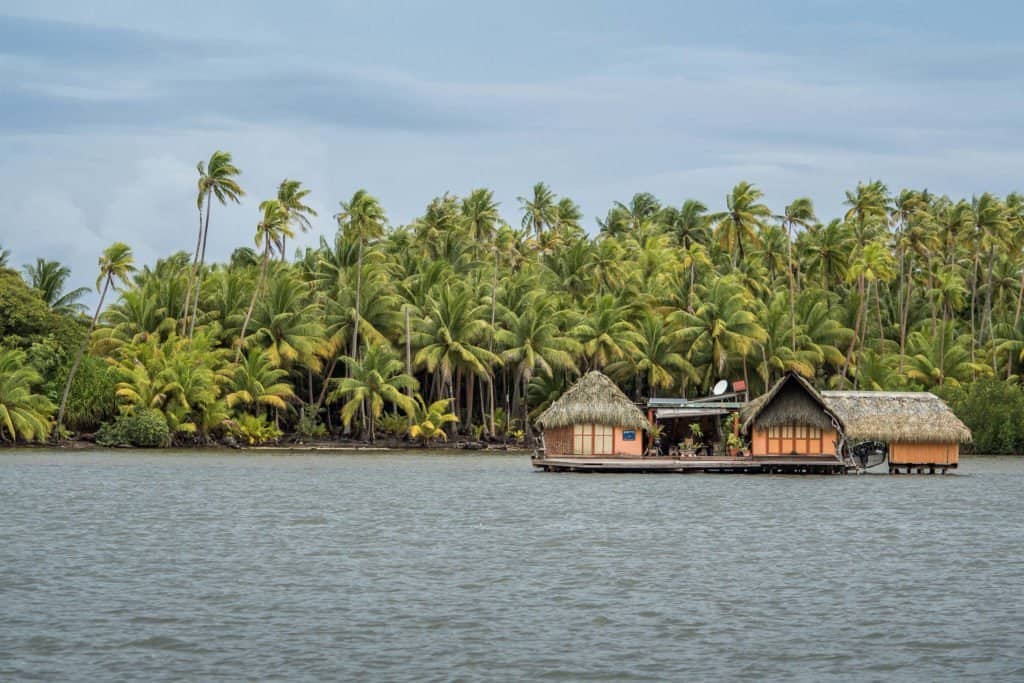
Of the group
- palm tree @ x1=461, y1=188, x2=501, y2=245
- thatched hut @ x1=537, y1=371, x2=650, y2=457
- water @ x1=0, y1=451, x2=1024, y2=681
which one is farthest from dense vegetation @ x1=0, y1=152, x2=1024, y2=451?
water @ x1=0, y1=451, x2=1024, y2=681

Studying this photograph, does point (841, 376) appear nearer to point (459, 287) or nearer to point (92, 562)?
point (459, 287)

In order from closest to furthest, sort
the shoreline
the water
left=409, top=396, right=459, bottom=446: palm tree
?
the water < the shoreline < left=409, top=396, right=459, bottom=446: palm tree

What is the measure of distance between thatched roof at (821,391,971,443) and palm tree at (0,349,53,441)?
1240 inches

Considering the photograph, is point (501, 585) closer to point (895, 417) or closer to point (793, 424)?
point (793, 424)

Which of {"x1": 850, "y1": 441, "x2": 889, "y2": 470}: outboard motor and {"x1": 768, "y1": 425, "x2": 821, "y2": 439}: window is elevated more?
{"x1": 768, "y1": 425, "x2": 821, "y2": 439}: window

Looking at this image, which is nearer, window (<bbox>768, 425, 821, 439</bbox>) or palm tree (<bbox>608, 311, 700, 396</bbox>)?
window (<bbox>768, 425, 821, 439</bbox>)

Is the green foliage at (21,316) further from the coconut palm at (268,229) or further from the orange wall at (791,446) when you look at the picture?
the orange wall at (791,446)

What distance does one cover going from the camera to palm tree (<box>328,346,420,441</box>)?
65062 mm

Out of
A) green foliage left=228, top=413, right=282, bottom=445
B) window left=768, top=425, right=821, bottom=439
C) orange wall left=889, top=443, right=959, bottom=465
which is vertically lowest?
orange wall left=889, top=443, right=959, bottom=465

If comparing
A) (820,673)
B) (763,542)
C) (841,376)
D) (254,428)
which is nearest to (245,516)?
(763,542)

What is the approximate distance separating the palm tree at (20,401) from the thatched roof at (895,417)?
31492 mm

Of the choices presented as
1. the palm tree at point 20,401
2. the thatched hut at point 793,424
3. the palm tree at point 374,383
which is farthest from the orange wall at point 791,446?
the palm tree at point 20,401

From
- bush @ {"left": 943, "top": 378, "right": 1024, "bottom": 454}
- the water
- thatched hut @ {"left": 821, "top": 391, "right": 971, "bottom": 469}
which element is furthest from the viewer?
bush @ {"left": 943, "top": 378, "right": 1024, "bottom": 454}

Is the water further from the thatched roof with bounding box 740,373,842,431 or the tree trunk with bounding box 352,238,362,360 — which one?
the tree trunk with bounding box 352,238,362,360
